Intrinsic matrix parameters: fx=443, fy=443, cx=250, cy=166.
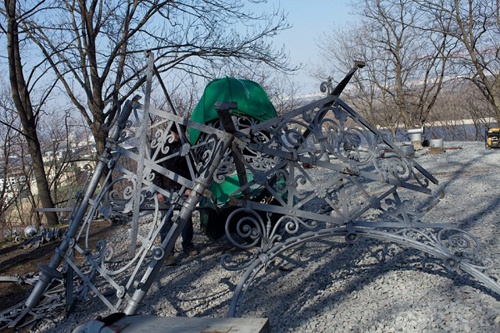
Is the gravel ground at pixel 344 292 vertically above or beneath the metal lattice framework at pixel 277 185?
beneath

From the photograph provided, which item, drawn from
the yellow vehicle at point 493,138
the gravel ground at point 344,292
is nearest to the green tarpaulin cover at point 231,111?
the gravel ground at point 344,292

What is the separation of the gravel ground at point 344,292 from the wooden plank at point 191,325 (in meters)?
1.37

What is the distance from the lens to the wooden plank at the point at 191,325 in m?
2.17

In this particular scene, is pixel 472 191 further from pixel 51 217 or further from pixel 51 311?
pixel 51 217

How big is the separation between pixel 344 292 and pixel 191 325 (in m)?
2.10

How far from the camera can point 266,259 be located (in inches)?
150

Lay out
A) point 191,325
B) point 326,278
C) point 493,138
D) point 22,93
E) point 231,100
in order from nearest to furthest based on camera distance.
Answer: point 191,325
point 326,278
point 231,100
point 22,93
point 493,138

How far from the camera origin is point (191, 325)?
2.29 m

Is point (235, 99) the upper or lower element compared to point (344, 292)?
upper

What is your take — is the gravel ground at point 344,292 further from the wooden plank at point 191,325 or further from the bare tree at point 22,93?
the bare tree at point 22,93

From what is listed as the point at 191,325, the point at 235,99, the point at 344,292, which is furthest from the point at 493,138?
the point at 191,325

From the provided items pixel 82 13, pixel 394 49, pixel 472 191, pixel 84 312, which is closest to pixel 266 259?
pixel 84 312

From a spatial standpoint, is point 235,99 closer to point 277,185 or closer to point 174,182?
point 174,182

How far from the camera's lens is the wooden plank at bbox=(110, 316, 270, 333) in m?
2.17
